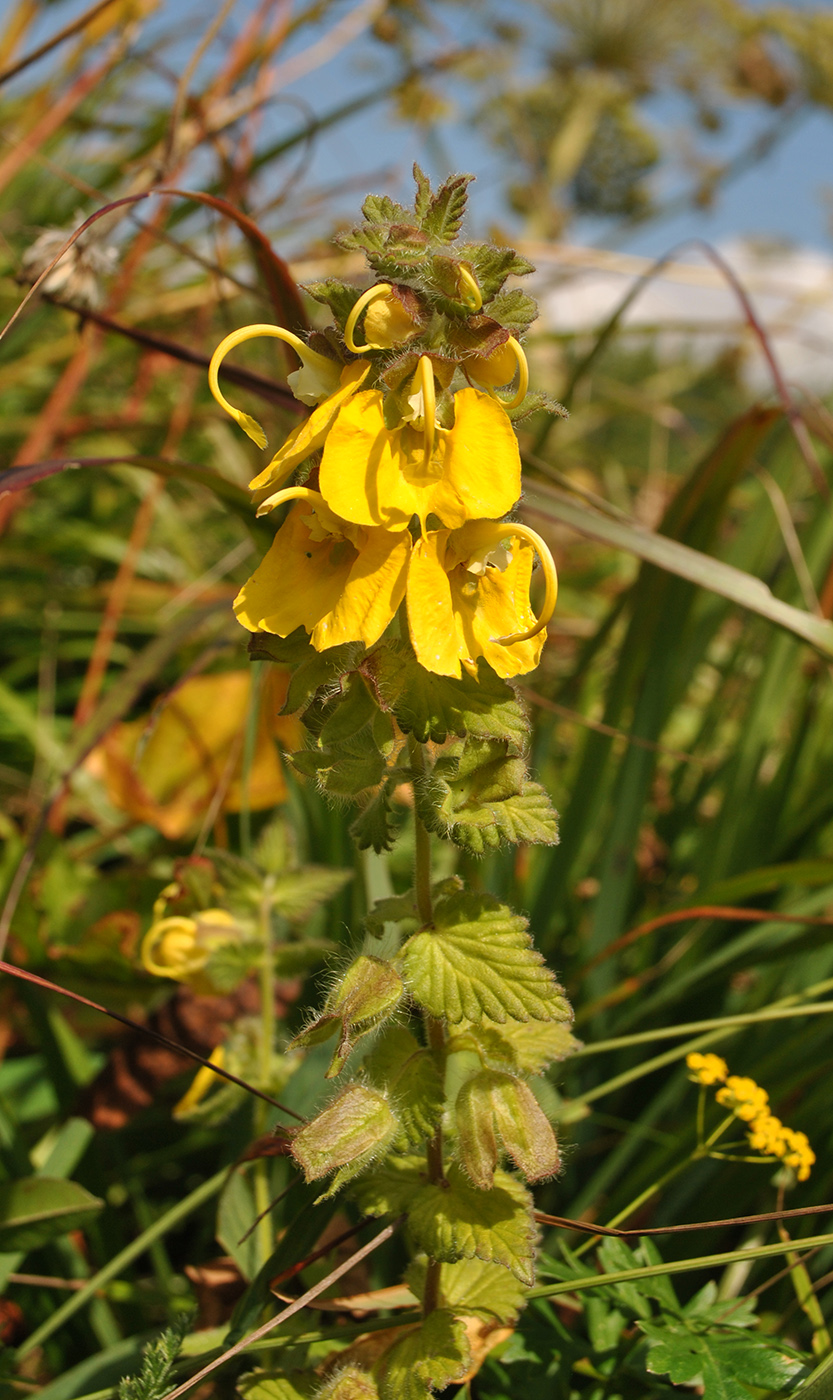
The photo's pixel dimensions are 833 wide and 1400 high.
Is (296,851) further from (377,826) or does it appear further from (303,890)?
(377,826)

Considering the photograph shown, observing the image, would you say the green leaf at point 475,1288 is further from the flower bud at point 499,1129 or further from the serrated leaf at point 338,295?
the serrated leaf at point 338,295

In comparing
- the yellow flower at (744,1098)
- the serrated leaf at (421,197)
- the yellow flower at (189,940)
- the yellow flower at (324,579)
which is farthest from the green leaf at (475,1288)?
the serrated leaf at (421,197)

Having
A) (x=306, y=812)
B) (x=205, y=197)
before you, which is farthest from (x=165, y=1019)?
(x=205, y=197)

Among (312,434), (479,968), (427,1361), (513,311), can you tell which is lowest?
(427,1361)

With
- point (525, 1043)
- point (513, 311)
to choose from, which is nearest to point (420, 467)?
point (513, 311)

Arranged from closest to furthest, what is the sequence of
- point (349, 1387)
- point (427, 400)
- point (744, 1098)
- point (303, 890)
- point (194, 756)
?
point (427, 400) < point (349, 1387) < point (744, 1098) < point (303, 890) < point (194, 756)

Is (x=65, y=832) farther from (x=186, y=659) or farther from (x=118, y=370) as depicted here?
(x=118, y=370)
